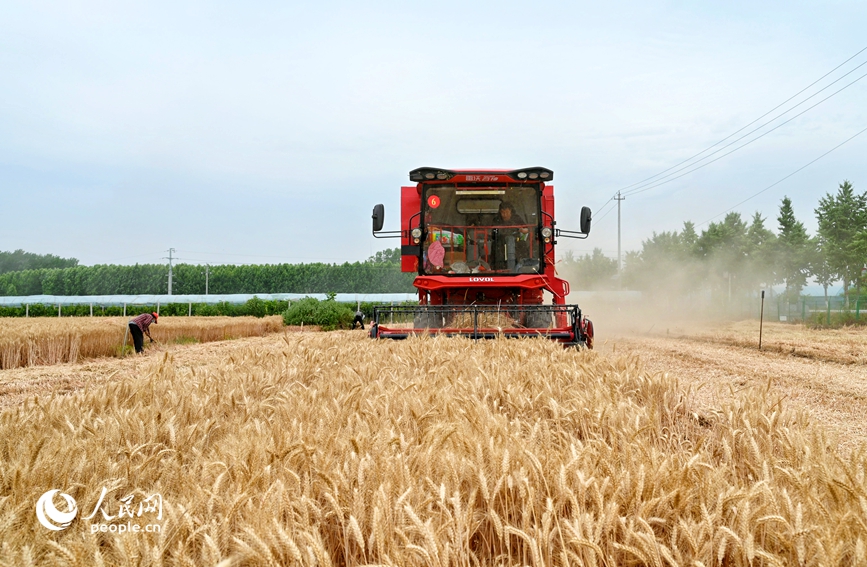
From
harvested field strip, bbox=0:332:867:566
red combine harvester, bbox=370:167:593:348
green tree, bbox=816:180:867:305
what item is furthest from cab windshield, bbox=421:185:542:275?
green tree, bbox=816:180:867:305

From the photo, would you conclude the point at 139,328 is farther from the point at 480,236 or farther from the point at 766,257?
the point at 766,257

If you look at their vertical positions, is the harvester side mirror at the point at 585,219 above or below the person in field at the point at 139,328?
above

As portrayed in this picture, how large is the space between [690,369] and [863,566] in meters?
8.69

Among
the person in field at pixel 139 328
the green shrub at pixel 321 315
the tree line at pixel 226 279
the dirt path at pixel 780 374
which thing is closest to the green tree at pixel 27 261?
the tree line at pixel 226 279

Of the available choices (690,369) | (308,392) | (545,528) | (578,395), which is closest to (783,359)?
(690,369)

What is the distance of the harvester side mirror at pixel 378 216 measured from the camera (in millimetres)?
8984

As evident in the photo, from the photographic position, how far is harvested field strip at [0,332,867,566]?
132 cm

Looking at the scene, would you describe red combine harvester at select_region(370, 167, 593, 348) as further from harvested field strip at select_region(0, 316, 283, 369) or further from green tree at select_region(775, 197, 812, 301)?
green tree at select_region(775, 197, 812, 301)

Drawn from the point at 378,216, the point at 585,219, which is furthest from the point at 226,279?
the point at 585,219

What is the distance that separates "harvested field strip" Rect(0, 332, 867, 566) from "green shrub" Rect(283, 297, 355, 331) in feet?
71.7

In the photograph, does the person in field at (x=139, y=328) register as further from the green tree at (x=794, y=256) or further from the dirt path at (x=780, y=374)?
the green tree at (x=794, y=256)

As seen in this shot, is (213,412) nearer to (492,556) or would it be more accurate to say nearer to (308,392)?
(308,392)
